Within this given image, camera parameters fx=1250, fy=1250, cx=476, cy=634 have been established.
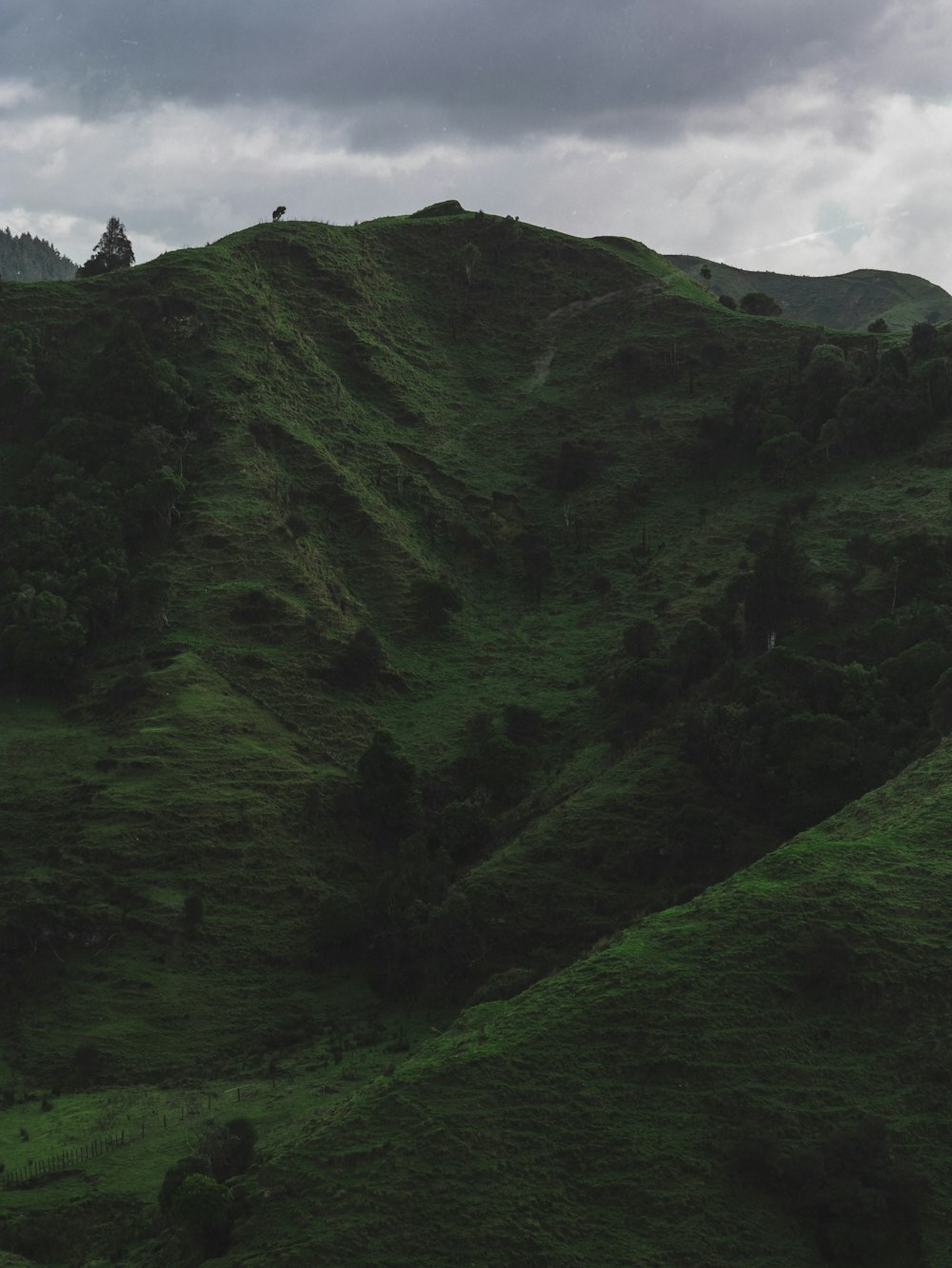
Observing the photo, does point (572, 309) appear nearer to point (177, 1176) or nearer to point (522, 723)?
point (522, 723)

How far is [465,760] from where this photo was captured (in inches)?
2721

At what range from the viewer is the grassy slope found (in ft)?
93.9

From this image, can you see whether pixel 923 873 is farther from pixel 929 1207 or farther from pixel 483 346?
pixel 483 346

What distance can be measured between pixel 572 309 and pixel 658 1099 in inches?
3925

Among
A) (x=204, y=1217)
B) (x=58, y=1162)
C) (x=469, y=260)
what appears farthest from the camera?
(x=469, y=260)

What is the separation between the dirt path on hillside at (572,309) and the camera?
383ft

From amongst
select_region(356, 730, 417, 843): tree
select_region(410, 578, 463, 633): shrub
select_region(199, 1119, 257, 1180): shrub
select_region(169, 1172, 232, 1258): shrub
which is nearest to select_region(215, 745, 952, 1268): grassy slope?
select_region(169, 1172, 232, 1258): shrub

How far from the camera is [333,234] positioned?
391 feet

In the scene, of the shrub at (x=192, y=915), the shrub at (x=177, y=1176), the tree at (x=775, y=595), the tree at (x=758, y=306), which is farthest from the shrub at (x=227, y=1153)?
the tree at (x=758, y=306)

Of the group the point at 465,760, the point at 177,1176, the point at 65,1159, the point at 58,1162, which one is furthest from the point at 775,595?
the point at 177,1176

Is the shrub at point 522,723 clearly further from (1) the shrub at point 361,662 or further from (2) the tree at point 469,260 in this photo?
(2) the tree at point 469,260

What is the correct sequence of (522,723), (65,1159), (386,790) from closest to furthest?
(65,1159) → (386,790) → (522,723)

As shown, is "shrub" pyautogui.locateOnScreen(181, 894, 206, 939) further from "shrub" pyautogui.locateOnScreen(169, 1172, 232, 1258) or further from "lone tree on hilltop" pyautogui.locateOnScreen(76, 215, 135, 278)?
"lone tree on hilltop" pyautogui.locateOnScreen(76, 215, 135, 278)

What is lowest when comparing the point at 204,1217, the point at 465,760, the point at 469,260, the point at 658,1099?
the point at 204,1217
